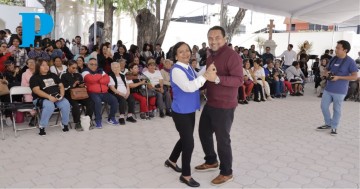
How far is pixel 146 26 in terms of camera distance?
35.5ft

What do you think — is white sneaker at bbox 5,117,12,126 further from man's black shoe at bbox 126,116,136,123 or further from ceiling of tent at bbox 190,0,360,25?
ceiling of tent at bbox 190,0,360,25

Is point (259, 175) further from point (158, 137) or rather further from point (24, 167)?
point (24, 167)

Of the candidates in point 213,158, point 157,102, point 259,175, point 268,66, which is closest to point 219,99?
point 213,158

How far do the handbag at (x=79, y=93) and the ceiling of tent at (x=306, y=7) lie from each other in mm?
4632

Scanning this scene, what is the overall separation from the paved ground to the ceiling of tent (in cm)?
463

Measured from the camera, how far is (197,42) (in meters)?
21.5

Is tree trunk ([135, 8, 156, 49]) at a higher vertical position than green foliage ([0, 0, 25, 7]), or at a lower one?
lower

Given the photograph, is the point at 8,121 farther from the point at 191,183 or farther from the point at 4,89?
the point at 191,183

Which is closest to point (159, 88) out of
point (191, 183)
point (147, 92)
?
point (147, 92)

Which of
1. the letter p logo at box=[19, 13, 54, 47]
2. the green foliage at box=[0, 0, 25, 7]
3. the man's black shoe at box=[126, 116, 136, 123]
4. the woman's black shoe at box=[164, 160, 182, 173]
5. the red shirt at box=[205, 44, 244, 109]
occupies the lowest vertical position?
the woman's black shoe at box=[164, 160, 182, 173]

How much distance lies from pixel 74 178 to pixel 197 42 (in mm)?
18605

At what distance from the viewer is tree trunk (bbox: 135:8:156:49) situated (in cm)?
1074

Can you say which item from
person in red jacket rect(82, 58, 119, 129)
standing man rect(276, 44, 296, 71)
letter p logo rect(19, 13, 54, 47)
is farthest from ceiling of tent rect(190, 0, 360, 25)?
letter p logo rect(19, 13, 54, 47)

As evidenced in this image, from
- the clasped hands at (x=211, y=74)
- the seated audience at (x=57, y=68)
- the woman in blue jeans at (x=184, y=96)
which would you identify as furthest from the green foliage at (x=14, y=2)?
the clasped hands at (x=211, y=74)
